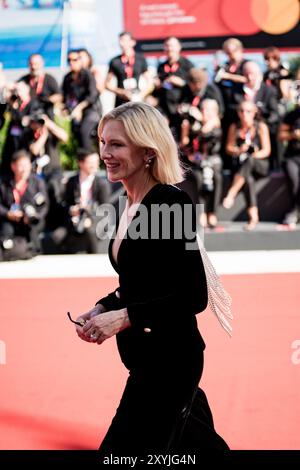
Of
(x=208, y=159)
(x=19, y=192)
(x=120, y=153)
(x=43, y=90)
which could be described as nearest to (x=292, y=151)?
(x=208, y=159)

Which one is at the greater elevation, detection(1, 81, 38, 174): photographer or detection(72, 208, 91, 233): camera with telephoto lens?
detection(1, 81, 38, 174): photographer

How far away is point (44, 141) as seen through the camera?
371 inches

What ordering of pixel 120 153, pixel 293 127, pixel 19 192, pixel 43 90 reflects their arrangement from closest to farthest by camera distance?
pixel 120 153 < pixel 19 192 < pixel 293 127 < pixel 43 90

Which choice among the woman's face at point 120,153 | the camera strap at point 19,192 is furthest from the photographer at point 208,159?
the woman's face at point 120,153

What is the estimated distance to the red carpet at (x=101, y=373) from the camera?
407 cm

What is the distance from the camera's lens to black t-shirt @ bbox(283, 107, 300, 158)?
9.37 m

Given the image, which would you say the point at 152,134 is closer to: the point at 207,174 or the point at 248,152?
the point at 207,174

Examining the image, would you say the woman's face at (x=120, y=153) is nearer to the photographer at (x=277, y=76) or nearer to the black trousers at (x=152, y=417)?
the black trousers at (x=152, y=417)

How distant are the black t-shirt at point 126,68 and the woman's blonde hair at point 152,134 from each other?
7.10 meters

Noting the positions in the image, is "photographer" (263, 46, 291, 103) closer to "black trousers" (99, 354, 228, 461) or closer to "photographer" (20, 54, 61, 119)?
"photographer" (20, 54, 61, 119)

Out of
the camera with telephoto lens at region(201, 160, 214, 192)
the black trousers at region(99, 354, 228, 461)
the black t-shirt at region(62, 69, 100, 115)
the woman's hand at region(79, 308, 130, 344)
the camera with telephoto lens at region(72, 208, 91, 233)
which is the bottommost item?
the camera with telephoto lens at region(72, 208, 91, 233)

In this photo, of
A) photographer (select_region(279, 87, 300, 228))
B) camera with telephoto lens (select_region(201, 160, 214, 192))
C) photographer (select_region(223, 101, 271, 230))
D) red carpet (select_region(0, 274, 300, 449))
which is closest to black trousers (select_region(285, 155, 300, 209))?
photographer (select_region(279, 87, 300, 228))

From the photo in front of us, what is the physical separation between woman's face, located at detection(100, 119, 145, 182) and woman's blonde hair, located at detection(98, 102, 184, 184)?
0.02 m

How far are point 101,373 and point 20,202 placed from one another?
4295 mm
